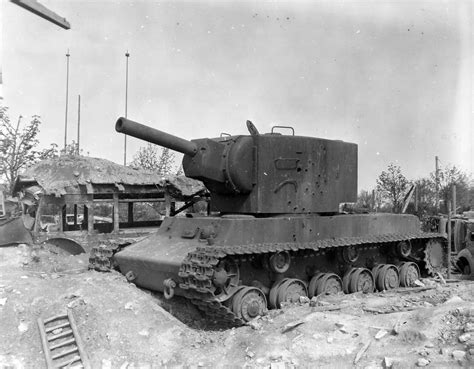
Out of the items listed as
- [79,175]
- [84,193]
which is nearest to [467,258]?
[84,193]

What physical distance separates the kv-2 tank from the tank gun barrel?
16 millimetres

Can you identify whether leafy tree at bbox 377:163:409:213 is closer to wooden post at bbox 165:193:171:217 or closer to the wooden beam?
wooden post at bbox 165:193:171:217

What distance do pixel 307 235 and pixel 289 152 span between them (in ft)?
5.18

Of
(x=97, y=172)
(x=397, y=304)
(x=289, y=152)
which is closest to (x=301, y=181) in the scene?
(x=289, y=152)

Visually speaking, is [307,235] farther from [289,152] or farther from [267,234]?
[289,152]

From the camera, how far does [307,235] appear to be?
9.35m

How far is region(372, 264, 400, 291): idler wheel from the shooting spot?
Answer: 35.6 ft

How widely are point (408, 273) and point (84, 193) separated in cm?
921

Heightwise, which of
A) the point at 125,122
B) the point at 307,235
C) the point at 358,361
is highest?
the point at 125,122

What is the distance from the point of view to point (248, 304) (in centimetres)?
816

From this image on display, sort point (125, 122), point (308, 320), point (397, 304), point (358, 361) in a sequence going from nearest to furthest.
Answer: point (358, 361), point (308, 320), point (125, 122), point (397, 304)

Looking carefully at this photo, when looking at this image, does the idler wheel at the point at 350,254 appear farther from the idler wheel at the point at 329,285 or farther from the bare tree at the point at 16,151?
the bare tree at the point at 16,151

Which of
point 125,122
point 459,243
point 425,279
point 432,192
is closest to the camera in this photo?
point 125,122

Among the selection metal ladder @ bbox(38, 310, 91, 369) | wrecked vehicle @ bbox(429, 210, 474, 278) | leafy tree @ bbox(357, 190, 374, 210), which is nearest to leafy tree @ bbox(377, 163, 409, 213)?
leafy tree @ bbox(357, 190, 374, 210)
